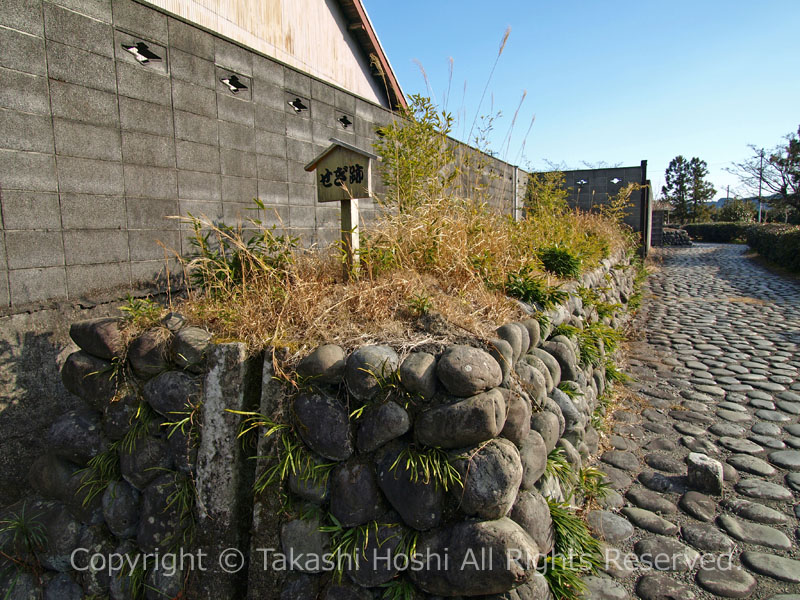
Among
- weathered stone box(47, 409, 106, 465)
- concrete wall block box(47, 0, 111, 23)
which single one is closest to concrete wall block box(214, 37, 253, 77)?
concrete wall block box(47, 0, 111, 23)

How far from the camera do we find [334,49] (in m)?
8.85

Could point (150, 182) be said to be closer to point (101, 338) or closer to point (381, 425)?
point (101, 338)

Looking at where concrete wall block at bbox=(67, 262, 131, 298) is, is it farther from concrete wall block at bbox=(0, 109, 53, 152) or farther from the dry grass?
concrete wall block at bbox=(0, 109, 53, 152)

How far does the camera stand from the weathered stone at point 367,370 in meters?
2.12

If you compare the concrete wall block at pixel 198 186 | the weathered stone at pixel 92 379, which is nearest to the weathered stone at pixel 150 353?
the weathered stone at pixel 92 379

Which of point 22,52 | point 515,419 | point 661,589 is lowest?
point 661,589

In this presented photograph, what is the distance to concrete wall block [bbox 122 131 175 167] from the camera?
3.36 metres

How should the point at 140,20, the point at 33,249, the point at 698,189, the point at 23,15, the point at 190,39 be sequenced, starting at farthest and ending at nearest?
the point at 698,189 < the point at 190,39 < the point at 140,20 < the point at 33,249 < the point at 23,15

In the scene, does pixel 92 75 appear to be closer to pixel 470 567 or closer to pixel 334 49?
pixel 470 567

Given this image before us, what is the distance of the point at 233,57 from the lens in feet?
13.5

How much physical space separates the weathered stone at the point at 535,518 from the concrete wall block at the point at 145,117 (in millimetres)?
3518

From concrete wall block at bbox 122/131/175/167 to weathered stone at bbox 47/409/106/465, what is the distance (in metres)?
1.85

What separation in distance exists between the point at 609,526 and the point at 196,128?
409 cm

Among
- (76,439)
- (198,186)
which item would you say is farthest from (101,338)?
(198,186)
